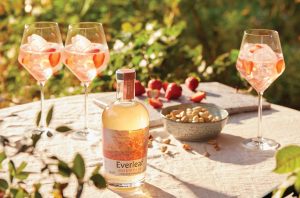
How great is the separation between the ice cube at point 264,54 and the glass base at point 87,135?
574 millimetres

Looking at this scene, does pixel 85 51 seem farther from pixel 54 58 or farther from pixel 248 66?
pixel 248 66

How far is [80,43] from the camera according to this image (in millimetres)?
2053

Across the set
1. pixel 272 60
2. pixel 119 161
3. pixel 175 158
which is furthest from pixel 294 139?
pixel 119 161

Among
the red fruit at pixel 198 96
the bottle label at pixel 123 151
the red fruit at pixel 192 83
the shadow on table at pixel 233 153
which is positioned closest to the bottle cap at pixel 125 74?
the bottle label at pixel 123 151

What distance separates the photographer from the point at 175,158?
182 cm

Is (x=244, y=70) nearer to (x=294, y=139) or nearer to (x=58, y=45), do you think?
(x=294, y=139)

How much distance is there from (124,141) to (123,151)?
0.03m

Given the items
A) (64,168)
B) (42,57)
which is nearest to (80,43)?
(42,57)

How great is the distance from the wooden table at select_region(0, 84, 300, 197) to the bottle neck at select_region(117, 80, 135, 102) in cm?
24

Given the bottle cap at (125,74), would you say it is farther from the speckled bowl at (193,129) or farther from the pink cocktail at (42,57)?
the pink cocktail at (42,57)

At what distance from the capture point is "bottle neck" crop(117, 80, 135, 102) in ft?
5.11

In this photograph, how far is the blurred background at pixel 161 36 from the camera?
3.28 meters

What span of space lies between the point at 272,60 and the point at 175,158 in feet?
1.51

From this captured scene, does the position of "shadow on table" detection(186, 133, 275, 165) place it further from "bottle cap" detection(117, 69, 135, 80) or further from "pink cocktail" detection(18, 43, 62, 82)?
"pink cocktail" detection(18, 43, 62, 82)
